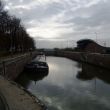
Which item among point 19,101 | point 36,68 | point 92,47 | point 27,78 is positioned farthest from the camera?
point 92,47

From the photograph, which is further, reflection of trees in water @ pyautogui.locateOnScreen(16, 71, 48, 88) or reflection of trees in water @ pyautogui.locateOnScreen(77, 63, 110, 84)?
reflection of trees in water @ pyautogui.locateOnScreen(77, 63, 110, 84)

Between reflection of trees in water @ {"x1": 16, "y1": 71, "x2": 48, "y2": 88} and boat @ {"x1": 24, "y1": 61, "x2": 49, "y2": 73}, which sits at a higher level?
boat @ {"x1": 24, "y1": 61, "x2": 49, "y2": 73}

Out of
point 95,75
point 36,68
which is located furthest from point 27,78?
point 95,75

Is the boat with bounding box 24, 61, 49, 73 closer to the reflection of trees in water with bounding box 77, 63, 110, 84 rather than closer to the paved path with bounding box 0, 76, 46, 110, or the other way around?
the reflection of trees in water with bounding box 77, 63, 110, 84

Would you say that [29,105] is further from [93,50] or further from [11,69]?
[93,50]

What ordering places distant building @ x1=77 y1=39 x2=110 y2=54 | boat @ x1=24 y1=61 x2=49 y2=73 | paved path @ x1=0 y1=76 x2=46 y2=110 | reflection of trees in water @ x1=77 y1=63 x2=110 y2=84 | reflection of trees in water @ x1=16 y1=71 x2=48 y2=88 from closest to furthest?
paved path @ x1=0 y1=76 x2=46 y2=110 → reflection of trees in water @ x1=16 y1=71 x2=48 y2=88 → reflection of trees in water @ x1=77 y1=63 x2=110 y2=84 → boat @ x1=24 y1=61 x2=49 y2=73 → distant building @ x1=77 y1=39 x2=110 y2=54

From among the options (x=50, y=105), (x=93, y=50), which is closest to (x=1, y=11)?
(x=50, y=105)

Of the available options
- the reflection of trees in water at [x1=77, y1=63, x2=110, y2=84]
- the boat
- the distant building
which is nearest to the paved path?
the reflection of trees in water at [x1=77, y1=63, x2=110, y2=84]

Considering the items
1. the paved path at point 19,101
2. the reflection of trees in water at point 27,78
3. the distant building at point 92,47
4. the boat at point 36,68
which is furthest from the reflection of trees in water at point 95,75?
the distant building at point 92,47

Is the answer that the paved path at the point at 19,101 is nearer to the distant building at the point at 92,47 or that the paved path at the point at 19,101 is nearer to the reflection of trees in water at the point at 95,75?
the reflection of trees in water at the point at 95,75

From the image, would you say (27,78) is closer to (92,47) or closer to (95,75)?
(95,75)

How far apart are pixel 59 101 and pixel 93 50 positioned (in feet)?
256

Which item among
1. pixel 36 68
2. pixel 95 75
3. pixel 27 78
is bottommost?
pixel 95 75

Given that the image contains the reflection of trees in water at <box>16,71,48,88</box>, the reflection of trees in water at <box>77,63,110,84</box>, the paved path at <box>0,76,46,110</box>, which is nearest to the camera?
the paved path at <box>0,76,46,110</box>
